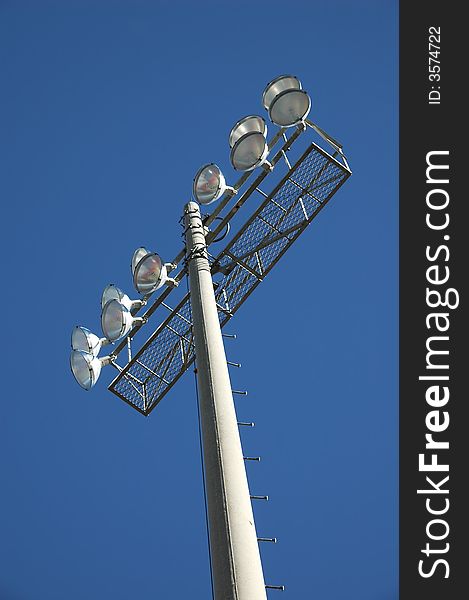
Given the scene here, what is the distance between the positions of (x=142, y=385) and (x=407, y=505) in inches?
142

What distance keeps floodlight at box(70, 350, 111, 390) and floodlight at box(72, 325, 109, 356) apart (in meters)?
0.08

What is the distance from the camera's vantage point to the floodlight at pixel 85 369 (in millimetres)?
9148

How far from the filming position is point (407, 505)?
8680 mm

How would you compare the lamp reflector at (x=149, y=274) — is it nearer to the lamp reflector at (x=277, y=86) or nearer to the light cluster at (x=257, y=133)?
the light cluster at (x=257, y=133)

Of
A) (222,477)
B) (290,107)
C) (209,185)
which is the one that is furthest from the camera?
(209,185)

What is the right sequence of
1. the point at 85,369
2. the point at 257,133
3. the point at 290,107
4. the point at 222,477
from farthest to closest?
1. the point at 290,107
2. the point at 85,369
3. the point at 257,133
4. the point at 222,477

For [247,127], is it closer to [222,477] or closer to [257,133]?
[257,133]

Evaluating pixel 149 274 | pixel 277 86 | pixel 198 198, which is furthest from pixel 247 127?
pixel 149 274

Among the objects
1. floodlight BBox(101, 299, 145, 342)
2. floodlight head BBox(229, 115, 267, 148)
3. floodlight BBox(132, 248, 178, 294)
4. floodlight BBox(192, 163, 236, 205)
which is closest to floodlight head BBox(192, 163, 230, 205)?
floodlight BBox(192, 163, 236, 205)

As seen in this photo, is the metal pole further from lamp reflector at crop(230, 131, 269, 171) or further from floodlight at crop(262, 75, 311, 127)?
floodlight at crop(262, 75, 311, 127)

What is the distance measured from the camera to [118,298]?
31.1ft

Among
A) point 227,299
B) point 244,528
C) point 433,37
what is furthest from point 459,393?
point 433,37

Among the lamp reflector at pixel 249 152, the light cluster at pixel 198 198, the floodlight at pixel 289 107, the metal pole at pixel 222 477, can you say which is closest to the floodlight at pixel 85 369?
the light cluster at pixel 198 198

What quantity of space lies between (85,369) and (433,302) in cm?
395
